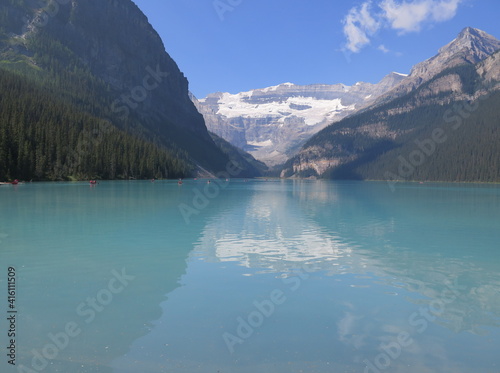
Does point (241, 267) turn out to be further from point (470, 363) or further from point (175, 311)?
point (470, 363)

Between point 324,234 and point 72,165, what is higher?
point 72,165

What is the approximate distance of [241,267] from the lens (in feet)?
86.3

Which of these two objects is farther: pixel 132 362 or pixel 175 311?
pixel 175 311

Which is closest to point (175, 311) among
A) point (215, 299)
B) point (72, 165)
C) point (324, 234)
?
point (215, 299)

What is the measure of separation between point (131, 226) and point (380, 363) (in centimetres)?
3616
